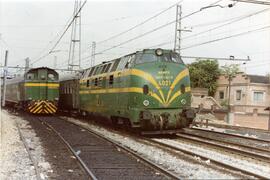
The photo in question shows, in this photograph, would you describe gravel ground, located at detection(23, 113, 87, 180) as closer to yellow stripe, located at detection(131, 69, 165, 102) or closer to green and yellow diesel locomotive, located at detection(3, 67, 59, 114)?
yellow stripe, located at detection(131, 69, 165, 102)

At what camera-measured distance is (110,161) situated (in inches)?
445

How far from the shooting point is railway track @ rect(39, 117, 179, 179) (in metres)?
9.45

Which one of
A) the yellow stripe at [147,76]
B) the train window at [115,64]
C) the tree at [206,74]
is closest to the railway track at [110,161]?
the yellow stripe at [147,76]

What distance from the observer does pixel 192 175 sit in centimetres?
934

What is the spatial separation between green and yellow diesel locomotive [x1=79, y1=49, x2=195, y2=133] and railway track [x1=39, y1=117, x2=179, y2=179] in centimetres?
170

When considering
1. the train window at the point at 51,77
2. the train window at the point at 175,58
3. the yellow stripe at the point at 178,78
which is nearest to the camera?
the yellow stripe at the point at 178,78

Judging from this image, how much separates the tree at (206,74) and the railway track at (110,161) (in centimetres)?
5162

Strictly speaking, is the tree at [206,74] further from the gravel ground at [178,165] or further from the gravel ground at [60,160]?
the gravel ground at [178,165]

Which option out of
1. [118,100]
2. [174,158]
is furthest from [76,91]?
[174,158]

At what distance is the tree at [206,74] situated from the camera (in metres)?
66.5

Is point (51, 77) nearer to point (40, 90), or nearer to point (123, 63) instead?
point (40, 90)

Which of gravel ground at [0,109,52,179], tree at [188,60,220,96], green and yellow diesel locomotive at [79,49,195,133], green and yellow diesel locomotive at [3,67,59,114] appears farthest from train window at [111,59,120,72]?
tree at [188,60,220,96]

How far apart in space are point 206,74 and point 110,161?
Answer: 57310 mm

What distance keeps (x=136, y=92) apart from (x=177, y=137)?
8.67 ft
